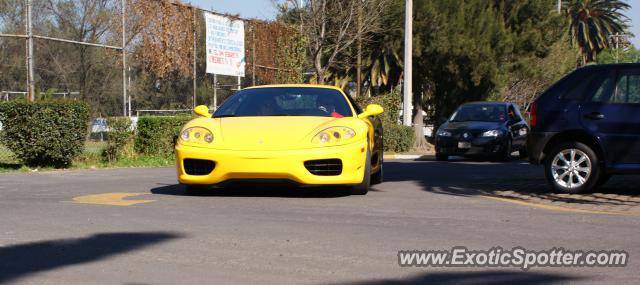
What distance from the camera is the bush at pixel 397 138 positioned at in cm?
2498

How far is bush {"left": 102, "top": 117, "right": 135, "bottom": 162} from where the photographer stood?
60.2 feet

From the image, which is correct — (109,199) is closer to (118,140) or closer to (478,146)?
(118,140)

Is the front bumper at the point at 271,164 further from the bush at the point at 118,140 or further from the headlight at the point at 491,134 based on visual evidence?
the headlight at the point at 491,134

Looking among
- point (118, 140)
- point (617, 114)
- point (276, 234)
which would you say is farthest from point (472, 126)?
point (276, 234)

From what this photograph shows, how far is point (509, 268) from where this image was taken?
569 centimetres

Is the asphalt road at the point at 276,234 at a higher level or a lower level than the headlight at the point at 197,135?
lower

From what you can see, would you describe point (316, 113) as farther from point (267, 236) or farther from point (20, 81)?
point (20, 81)

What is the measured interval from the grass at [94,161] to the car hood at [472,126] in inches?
249

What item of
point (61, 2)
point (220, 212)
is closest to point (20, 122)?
point (220, 212)

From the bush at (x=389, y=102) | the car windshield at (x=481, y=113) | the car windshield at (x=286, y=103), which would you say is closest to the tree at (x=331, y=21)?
the bush at (x=389, y=102)

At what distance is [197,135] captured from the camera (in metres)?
9.79

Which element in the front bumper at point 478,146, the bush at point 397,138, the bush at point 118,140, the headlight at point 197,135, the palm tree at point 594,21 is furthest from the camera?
the palm tree at point 594,21

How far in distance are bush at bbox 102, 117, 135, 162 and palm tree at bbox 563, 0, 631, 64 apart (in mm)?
52962

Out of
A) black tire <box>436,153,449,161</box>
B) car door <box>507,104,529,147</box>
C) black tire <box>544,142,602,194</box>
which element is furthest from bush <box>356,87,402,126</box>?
black tire <box>544,142,602,194</box>
